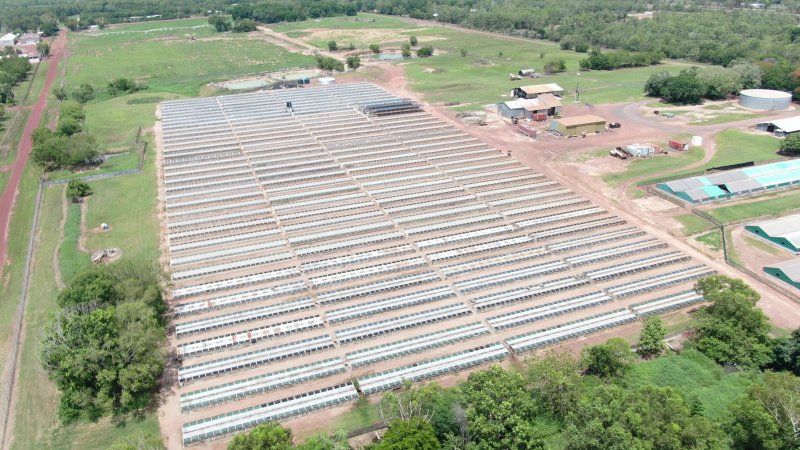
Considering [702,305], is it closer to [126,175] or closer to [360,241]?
[360,241]

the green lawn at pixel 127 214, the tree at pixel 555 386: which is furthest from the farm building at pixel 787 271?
the green lawn at pixel 127 214

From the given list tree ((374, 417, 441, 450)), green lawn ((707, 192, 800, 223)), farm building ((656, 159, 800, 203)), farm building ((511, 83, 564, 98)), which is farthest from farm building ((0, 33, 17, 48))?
green lawn ((707, 192, 800, 223))

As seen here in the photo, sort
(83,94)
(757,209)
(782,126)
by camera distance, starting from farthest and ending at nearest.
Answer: (83,94) → (782,126) → (757,209)

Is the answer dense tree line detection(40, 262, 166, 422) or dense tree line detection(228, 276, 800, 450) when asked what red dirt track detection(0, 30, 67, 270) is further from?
Result: dense tree line detection(228, 276, 800, 450)

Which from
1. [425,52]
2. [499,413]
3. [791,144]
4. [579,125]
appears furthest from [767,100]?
[499,413]

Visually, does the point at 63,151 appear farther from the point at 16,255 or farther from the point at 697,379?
the point at 697,379

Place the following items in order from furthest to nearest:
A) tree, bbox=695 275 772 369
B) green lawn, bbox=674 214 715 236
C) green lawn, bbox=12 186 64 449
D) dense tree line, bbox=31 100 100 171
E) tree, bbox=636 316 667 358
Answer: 1. dense tree line, bbox=31 100 100 171
2. green lawn, bbox=674 214 715 236
3. tree, bbox=636 316 667 358
4. tree, bbox=695 275 772 369
5. green lawn, bbox=12 186 64 449

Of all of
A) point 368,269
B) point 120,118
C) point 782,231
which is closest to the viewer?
point 368,269
